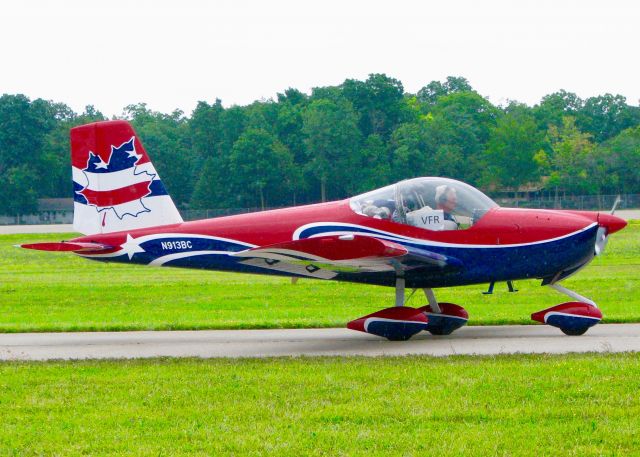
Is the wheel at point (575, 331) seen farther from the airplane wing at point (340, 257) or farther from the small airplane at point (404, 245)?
the airplane wing at point (340, 257)

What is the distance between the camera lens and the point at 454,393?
945 cm

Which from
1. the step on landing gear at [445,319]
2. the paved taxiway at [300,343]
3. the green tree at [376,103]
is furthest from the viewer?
the green tree at [376,103]

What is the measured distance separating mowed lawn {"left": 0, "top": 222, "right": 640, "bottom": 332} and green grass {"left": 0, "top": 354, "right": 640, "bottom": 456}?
5.41 m

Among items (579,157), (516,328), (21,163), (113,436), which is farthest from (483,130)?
(113,436)

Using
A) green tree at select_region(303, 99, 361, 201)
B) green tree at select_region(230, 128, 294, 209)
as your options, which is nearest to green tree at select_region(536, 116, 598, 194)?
green tree at select_region(303, 99, 361, 201)

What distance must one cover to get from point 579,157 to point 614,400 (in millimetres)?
103564

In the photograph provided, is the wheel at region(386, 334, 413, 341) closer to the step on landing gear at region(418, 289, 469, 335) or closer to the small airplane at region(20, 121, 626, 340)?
the small airplane at region(20, 121, 626, 340)

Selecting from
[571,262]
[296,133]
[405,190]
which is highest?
[296,133]

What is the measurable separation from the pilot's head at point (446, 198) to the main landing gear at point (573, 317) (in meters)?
1.99

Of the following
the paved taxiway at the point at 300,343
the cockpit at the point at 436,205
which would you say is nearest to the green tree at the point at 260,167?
the paved taxiway at the point at 300,343

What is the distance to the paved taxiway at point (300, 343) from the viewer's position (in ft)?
42.4

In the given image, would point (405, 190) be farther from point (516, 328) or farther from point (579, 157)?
point (579, 157)

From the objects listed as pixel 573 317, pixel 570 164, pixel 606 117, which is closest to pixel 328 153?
pixel 570 164

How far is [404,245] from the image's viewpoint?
14156 mm
